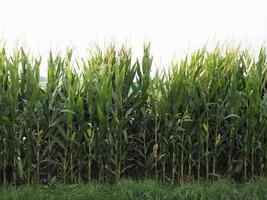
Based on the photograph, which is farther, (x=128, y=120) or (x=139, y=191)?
(x=128, y=120)

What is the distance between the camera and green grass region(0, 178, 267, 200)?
4406 mm

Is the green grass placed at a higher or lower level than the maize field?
lower

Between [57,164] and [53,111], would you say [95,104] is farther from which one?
[57,164]

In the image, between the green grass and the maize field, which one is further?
the maize field

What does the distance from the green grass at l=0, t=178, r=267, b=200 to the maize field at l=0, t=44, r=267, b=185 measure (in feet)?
0.80

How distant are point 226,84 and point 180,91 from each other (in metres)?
0.55

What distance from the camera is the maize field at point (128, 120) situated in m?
4.79

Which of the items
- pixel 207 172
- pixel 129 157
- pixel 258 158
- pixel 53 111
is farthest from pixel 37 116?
pixel 258 158

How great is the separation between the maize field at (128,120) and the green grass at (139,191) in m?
0.24

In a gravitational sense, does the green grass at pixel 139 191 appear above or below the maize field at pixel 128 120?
below

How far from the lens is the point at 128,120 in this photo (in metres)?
4.86

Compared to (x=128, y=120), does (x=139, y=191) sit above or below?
below

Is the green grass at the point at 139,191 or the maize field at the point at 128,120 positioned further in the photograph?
the maize field at the point at 128,120

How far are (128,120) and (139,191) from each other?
769 mm
